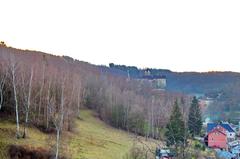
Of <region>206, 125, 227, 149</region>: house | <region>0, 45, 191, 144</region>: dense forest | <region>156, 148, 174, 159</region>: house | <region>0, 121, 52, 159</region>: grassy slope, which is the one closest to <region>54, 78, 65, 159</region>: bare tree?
<region>0, 45, 191, 144</region>: dense forest

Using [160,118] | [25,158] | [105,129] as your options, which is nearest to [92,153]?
[25,158]

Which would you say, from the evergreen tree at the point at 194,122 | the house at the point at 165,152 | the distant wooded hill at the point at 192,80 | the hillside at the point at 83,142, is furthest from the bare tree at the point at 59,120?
the distant wooded hill at the point at 192,80

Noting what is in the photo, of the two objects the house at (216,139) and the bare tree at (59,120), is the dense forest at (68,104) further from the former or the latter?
the house at (216,139)

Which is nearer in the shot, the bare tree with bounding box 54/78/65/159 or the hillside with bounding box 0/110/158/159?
the bare tree with bounding box 54/78/65/159

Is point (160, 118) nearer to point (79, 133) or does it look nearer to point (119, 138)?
point (119, 138)

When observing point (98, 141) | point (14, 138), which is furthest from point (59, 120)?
point (14, 138)

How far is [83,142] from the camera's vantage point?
32.6m

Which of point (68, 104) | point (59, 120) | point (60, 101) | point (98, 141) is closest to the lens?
point (59, 120)

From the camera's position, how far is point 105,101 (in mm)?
51281

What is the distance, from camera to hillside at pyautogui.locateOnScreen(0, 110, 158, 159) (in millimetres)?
27694

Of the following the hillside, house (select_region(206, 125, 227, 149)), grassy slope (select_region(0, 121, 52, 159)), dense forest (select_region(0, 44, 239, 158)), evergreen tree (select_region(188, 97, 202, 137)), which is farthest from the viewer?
evergreen tree (select_region(188, 97, 202, 137))

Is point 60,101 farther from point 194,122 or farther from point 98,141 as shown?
point 194,122

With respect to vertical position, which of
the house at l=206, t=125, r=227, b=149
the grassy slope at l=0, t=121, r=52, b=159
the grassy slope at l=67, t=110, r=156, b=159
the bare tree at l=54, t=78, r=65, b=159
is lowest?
the house at l=206, t=125, r=227, b=149

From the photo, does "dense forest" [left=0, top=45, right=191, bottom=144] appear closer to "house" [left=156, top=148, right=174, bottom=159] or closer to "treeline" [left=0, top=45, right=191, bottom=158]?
"treeline" [left=0, top=45, right=191, bottom=158]
